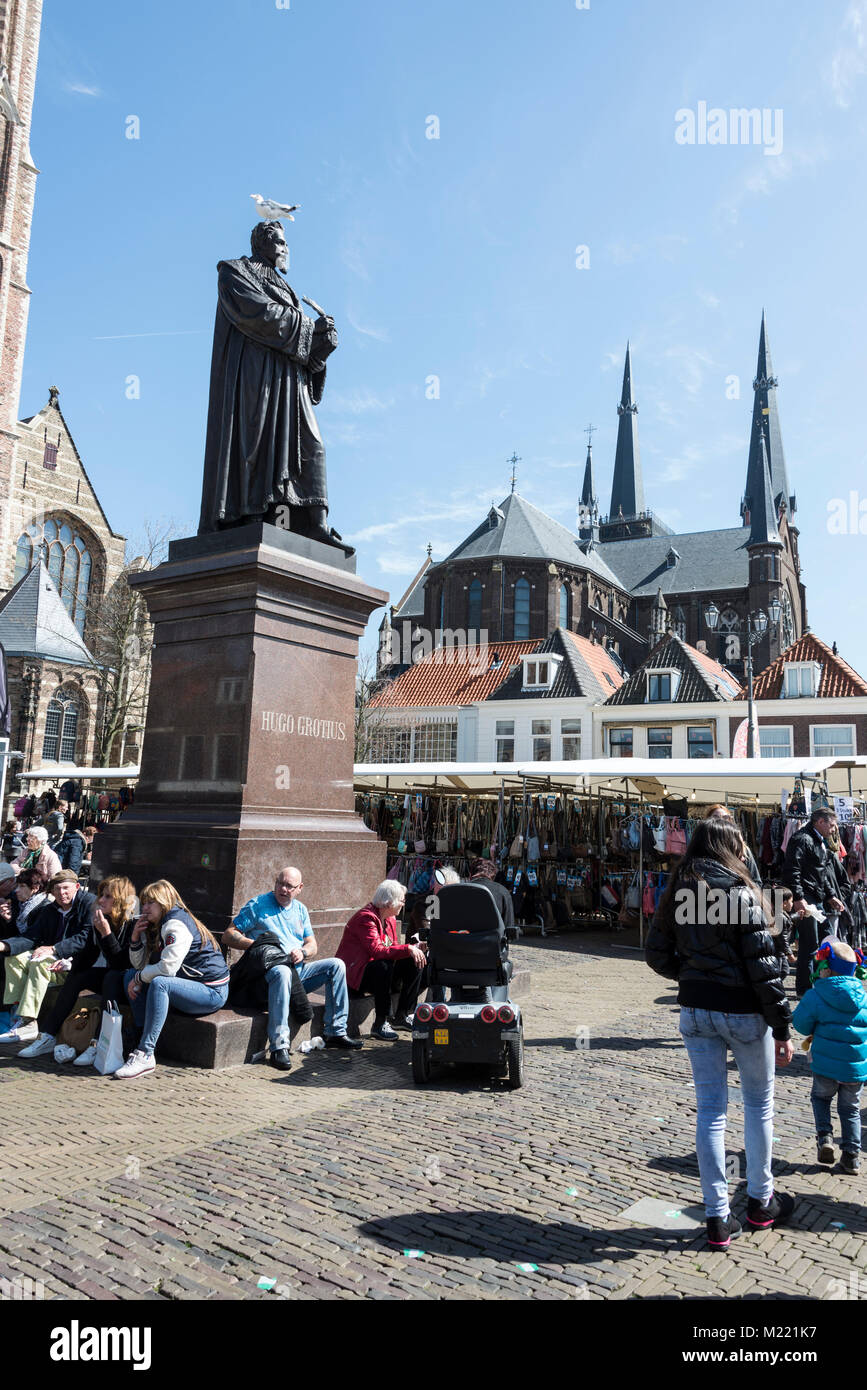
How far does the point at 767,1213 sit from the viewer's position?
390cm

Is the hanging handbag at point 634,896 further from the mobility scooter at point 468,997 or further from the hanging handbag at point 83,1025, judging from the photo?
the hanging handbag at point 83,1025

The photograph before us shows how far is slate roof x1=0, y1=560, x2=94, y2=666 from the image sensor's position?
130 ft

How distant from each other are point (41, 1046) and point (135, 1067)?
0.96 m

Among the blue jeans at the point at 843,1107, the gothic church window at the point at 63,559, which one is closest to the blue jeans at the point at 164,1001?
the blue jeans at the point at 843,1107

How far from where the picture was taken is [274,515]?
27.7 feet

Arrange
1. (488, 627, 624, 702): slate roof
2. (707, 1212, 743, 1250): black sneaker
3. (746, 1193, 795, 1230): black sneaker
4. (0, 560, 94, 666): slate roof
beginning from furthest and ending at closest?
(488, 627, 624, 702): slate roof, (0, 560, 94, 666): slate roof, (746, 1193, 795, 1230): black sneaker, (707, 1212, 743, 1250): black sneaker

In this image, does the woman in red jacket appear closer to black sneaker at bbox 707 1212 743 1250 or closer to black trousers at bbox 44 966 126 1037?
black trousers at bbox 44 966 126 1037

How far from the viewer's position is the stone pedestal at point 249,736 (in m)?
7.14

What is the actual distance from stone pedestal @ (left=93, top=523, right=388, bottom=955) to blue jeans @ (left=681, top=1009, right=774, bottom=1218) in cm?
385

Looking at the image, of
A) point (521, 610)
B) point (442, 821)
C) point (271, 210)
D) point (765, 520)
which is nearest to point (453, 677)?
point (521, 610)

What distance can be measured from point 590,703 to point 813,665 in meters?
9.45

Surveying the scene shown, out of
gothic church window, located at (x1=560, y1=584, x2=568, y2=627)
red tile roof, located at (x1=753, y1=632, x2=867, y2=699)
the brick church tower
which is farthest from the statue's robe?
gothic church window, located at (x1=560, y1=584, x2=568, y2=627)

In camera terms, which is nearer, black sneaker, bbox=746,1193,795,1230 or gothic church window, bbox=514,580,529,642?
black sneaker, bbox=746,1193,795,1230
